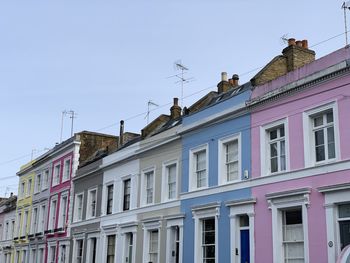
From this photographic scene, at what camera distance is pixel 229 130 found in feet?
70.2

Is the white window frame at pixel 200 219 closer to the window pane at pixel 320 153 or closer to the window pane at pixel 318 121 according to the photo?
the window pane at pixel 320 153

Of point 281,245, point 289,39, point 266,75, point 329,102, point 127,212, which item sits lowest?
point 281,245

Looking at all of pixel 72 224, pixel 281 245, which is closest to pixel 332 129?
pixel 281 245

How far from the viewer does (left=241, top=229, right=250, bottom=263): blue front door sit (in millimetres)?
19430

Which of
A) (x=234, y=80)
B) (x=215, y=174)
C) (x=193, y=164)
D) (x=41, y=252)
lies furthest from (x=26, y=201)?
(x=215, y=174)

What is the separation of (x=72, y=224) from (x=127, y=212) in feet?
26.4

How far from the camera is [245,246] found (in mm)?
19578

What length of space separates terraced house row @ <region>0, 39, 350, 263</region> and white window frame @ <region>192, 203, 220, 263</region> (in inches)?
1.6

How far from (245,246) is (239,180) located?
8.22 ft

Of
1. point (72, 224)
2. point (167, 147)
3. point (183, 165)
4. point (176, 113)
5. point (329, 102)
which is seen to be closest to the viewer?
point (329, 102)

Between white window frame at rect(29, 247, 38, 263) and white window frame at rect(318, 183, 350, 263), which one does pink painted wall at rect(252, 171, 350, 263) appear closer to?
white window frame at rect(318, 183, 350, 263)

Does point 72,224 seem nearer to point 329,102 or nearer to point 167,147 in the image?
point 167,147

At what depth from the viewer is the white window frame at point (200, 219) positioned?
21.0 metres

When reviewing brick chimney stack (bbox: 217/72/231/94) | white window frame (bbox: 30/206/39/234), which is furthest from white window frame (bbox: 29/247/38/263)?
brick chimney stack (bbox: 217/72/231/94)
